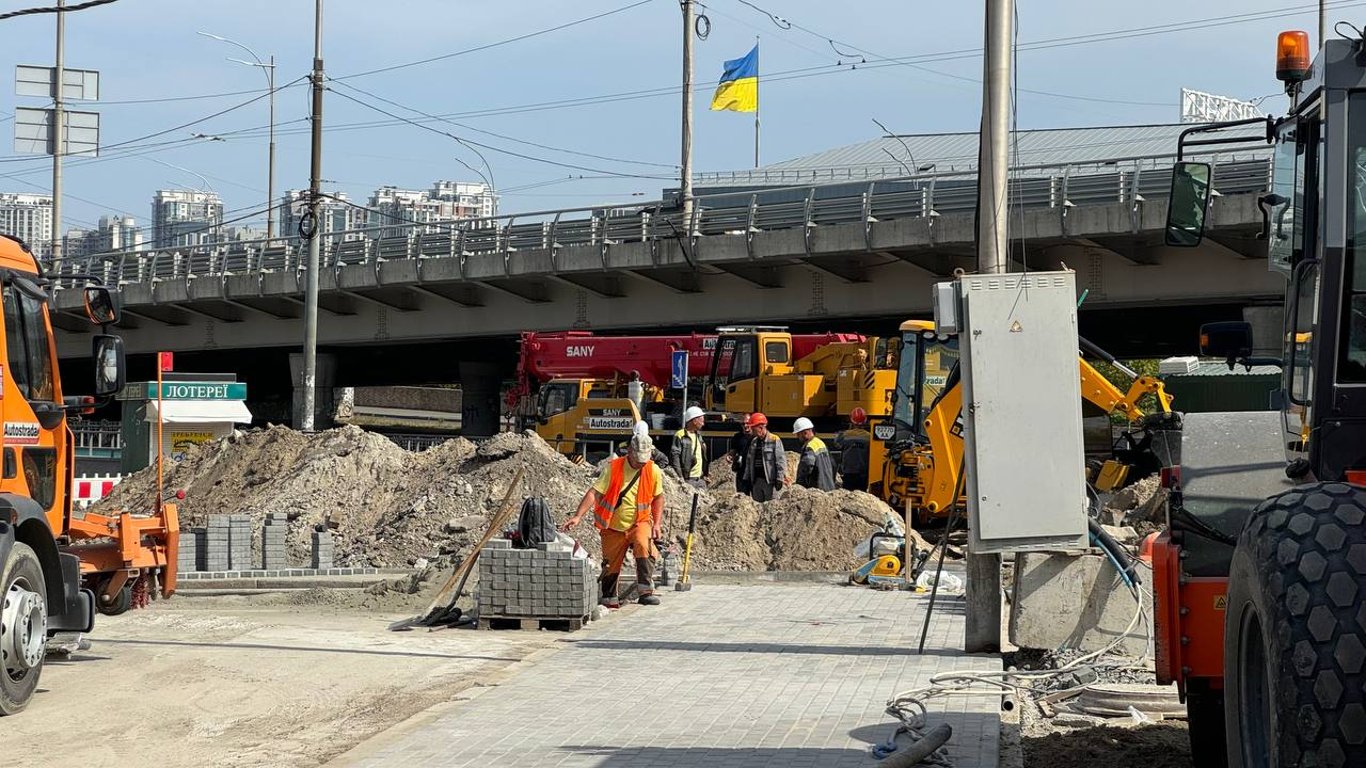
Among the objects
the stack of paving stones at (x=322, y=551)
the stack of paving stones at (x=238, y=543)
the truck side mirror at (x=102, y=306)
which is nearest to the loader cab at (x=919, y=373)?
the stack of paving stones at (x=322, y=551)

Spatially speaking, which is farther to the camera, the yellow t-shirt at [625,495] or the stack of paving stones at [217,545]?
the stack of paving stones at [217,545]

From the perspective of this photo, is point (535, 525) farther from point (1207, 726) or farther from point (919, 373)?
point (919, 373)

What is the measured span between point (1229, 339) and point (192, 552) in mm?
13384

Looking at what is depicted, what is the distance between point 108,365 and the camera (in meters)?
10.1

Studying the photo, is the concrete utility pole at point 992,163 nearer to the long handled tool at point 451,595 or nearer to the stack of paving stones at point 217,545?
the long handled tool at point 451,595

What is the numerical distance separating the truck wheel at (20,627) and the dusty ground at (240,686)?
0.17 m

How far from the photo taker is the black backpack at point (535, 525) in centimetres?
1321

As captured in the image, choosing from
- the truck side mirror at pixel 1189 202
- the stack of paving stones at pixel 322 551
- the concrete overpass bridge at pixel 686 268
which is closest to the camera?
the truck side mirror at pixel 1189 202

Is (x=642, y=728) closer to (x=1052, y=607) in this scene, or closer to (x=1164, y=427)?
(x=1052, y=607)

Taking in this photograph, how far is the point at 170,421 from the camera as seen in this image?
2945 cm

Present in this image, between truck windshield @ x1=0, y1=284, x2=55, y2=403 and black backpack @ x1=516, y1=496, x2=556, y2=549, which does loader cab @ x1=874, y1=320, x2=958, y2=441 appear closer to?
black backpack @ x1=516, y1=496, x2=556, y2=549

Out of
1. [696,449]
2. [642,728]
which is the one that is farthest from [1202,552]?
[696,449]

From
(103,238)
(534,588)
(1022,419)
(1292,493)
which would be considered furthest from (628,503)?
(103,238)

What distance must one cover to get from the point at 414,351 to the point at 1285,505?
49.2 meters
